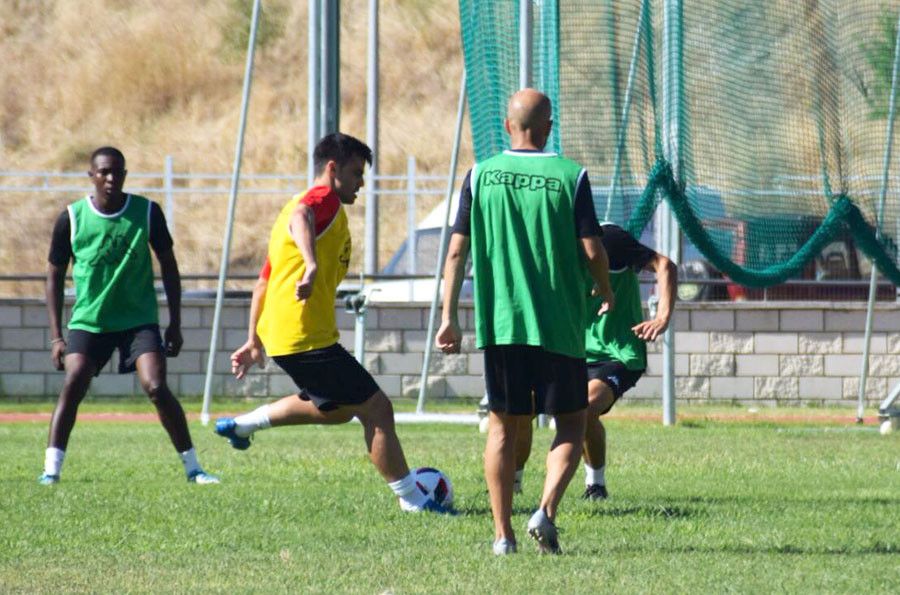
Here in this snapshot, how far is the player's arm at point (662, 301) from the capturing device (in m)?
8.06

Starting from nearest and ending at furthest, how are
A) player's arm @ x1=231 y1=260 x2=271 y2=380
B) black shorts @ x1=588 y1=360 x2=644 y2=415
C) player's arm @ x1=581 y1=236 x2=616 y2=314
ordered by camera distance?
player's arm @ x1=581 y1=236 x2=616 y2=314
player's arm @ x1=231 y1=260 x2=271 y2=380
black shorts @ x1=588 y1=360 x2=644 y2=415

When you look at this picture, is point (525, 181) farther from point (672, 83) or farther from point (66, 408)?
point (672, 83)

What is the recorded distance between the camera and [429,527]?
7.90 meters

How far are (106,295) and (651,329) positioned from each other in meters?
3.47

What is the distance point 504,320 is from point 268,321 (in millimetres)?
2112

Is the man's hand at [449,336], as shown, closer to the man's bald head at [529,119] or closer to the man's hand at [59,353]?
the man's bald head at [529,119]

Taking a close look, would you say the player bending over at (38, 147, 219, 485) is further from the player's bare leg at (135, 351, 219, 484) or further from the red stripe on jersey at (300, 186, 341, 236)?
the red stripe on jersey at (300, 186, 341, 236)

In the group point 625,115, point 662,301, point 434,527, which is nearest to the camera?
point 434,527

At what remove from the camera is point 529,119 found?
6949mm

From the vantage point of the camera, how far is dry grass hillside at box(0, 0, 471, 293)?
4050cm

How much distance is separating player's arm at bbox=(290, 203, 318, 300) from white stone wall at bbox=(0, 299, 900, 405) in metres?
11.7

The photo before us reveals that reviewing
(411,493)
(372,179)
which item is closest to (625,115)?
(411,493)

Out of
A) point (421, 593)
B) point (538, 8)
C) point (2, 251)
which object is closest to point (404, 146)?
point (2, 251)

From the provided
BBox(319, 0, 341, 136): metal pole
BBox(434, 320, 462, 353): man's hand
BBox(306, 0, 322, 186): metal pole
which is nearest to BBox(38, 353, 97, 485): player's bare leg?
BBox(434, 320, 462, 353): man's hand
